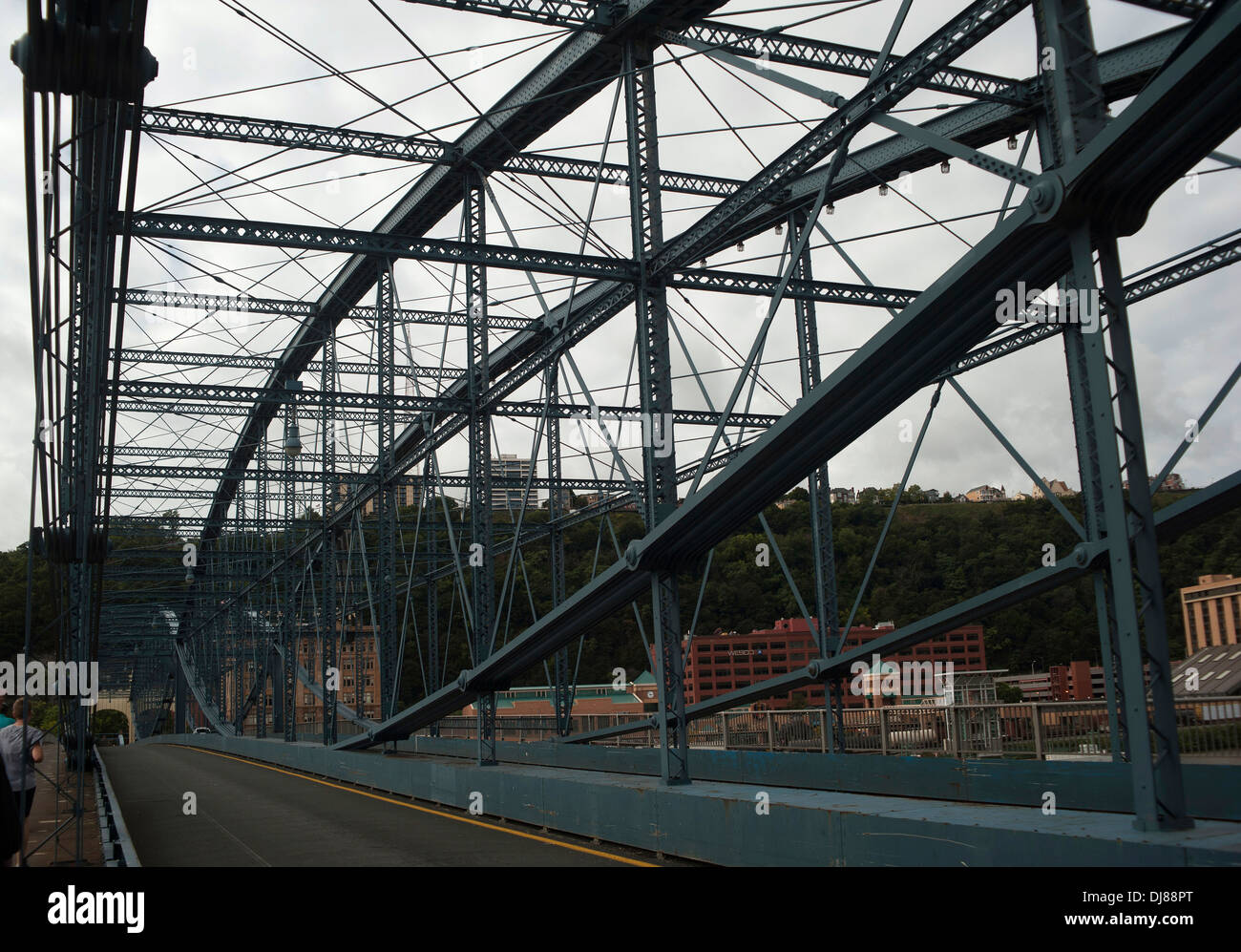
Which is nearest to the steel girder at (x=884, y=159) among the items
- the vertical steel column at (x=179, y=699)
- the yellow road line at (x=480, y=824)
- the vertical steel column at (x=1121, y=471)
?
the vertical steel column at (x=1121, y=471)

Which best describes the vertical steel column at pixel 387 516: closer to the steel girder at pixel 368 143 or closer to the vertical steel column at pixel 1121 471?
the steel girder at pixel 368 143

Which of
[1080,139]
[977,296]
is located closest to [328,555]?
[977,296]

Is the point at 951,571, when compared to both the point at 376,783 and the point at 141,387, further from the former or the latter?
the point at 141,387

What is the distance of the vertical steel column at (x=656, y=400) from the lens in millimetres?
15773

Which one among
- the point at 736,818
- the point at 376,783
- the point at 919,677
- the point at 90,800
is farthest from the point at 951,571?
the point at 736,818

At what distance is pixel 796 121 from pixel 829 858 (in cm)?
1133

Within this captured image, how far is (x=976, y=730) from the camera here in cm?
1989

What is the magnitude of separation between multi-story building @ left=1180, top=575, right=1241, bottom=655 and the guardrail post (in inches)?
1676

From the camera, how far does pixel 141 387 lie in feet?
79.4

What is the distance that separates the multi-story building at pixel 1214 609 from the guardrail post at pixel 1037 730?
140 feet

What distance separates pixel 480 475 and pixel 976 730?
11.9m

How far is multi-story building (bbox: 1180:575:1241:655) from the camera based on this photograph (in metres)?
58.1

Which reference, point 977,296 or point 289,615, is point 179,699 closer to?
point 289,615

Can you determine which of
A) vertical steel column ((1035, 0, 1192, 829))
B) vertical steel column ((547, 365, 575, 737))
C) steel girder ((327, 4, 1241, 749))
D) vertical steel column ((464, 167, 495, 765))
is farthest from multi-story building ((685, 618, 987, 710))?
vertical steel column ((1035, 0, 1192, 829))
